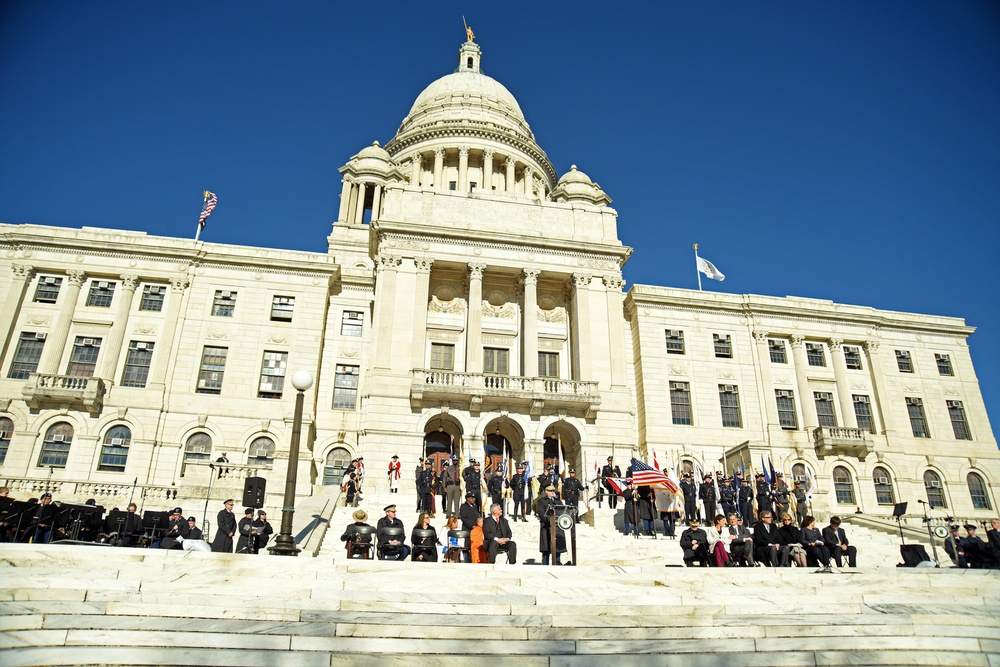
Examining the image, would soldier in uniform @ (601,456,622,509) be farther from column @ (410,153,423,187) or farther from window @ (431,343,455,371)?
column @ (410,153,423,187)

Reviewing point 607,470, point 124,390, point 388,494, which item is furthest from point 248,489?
point 124,390

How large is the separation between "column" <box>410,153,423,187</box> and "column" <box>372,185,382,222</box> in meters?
2.94

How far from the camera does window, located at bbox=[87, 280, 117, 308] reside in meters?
34.0

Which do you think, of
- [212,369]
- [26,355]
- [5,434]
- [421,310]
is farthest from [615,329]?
[26,355]

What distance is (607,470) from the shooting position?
2397 centimetres

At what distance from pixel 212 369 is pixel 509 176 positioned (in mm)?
29262

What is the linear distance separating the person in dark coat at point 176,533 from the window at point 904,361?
39.9m

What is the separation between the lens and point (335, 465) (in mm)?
Result: 32531

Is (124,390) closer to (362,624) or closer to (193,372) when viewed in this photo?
(193,372)

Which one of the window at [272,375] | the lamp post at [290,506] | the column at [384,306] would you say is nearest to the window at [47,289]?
the window at [272,375]

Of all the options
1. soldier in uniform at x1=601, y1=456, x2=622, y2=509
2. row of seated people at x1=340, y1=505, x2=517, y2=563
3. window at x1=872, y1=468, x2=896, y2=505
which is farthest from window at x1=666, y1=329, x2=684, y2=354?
row of seated people at x1=340, y1=505, x2=517, y2=563

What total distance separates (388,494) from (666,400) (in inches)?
657

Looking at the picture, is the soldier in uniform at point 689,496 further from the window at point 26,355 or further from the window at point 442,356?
the window at point 26,355

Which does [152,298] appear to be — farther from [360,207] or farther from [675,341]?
[675,341]
